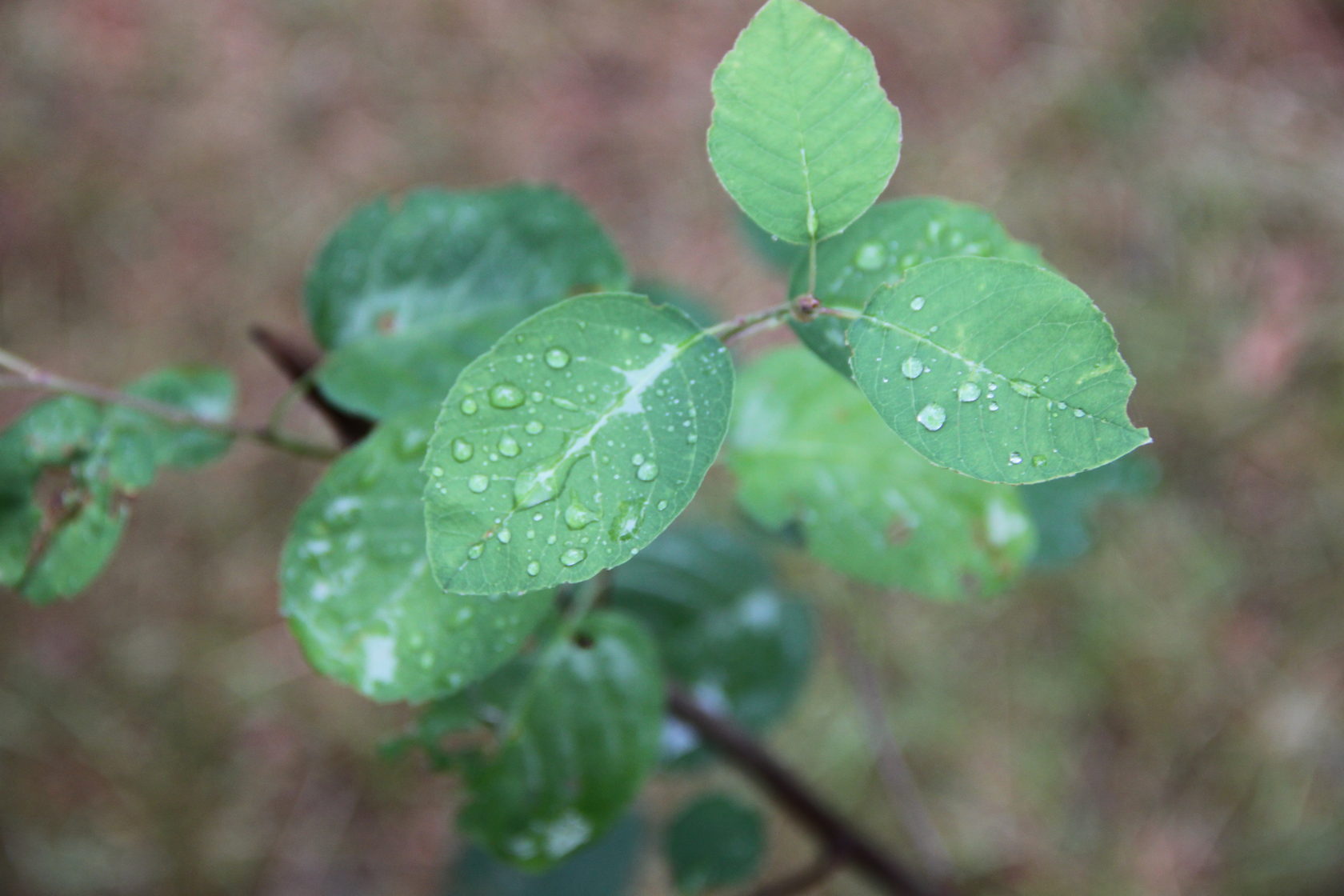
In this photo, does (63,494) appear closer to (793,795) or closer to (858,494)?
(858,494)

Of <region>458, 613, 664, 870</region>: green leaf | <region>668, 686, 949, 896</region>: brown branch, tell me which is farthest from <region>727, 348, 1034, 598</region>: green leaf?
<region>668, 686, 949, 896</region>: brown branch

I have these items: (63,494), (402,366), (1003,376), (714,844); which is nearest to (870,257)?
(1003,376)

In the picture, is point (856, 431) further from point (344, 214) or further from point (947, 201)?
point (344, 214)

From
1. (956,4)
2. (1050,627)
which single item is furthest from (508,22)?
(1050,627)

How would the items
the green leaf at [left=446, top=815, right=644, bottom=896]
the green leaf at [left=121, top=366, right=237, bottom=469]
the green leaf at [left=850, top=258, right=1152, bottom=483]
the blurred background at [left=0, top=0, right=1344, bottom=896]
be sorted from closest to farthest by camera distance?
the green leaf at [left=850, top=258, right=1152, bottom=483]
the green leaf at [left=121, top=366, right=237, bottom=469]
the green leaf at [left=446, top=815, right=644, bottom=896]
the blurred background at [left=0, top=0, right=1344, bottom=896]

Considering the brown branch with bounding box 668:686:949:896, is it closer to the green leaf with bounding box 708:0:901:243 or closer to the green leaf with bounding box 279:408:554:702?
the green leaf with bounding box 279:408:554:702
